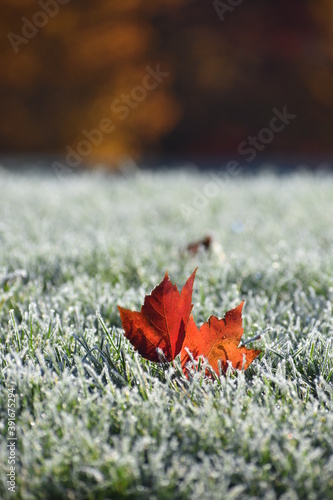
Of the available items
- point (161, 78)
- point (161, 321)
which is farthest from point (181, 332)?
point (161, 78)

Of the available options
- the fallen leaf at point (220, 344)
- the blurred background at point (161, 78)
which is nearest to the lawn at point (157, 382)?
the fallen leaf at point (220, 344)

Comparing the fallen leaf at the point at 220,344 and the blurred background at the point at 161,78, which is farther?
the blurred background at the point at 161,78

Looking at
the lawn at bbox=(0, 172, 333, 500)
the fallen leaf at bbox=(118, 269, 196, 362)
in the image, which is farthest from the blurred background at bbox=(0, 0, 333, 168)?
the fallen leaf at bbox=(118, 269, 196, 362)

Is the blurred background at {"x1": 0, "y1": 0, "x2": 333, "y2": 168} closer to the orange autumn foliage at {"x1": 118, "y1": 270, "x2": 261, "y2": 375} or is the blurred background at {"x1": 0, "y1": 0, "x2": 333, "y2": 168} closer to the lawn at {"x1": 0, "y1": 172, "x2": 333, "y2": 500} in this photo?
the lawn at {"x1": 0, "y1": 172, "x2": 333, "y2": 500}

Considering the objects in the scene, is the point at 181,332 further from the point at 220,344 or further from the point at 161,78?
the point at 161,78

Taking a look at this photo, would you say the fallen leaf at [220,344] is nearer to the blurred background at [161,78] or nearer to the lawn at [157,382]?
the lawn at [157,382]

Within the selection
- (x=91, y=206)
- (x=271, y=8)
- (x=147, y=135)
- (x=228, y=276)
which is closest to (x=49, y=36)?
(x=147, y=135)

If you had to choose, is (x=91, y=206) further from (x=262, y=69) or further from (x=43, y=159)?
(x=262, y=69)
